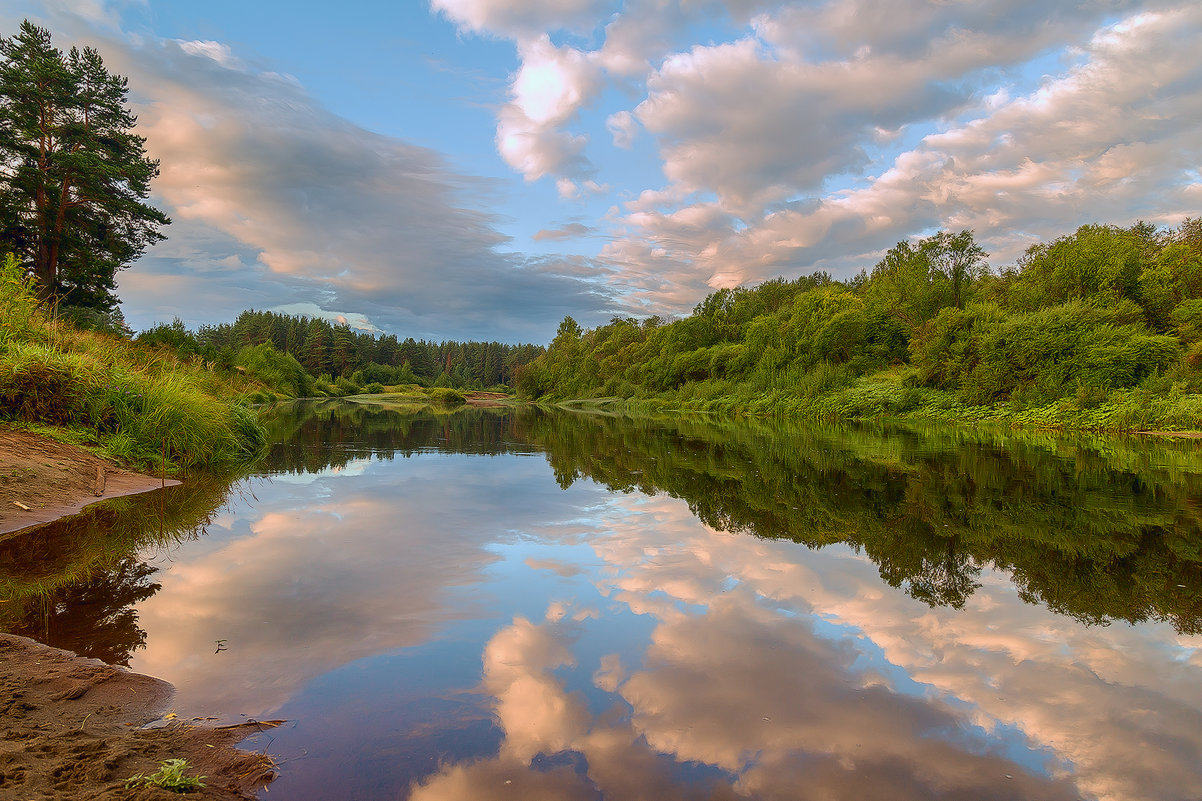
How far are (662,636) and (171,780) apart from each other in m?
2.34

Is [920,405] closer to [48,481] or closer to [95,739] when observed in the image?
[48,481]

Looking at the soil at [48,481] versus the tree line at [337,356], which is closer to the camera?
A: the soil at [48,481]

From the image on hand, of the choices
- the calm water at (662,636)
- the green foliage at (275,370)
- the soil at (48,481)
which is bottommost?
the calm water at (662,636)

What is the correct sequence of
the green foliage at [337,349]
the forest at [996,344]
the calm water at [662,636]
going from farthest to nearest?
the green foliage at [337,349]
the forest at [996,344]
the calm water at [662,636]

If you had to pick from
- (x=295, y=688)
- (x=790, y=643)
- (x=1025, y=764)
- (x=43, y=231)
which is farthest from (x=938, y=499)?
(x=43, y=231)

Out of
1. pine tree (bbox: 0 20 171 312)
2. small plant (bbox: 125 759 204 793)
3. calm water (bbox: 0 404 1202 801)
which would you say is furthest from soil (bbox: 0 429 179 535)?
pine tree (bbox: 0 20 171 312)

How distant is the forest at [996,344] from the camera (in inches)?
818

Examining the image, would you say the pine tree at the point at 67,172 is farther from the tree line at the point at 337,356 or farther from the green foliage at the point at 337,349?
the green foliage at the point at 337,349

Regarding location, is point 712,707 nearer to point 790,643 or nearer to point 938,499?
point 790,643

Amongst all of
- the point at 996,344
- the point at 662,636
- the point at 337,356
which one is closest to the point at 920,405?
the point at 996,344

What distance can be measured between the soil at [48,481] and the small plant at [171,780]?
176 inches

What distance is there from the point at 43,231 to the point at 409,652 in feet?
87.4

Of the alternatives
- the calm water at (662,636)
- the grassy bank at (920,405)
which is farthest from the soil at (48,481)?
the grassy bank at (920,405)

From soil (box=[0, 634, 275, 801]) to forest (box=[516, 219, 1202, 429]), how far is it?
23.9m
